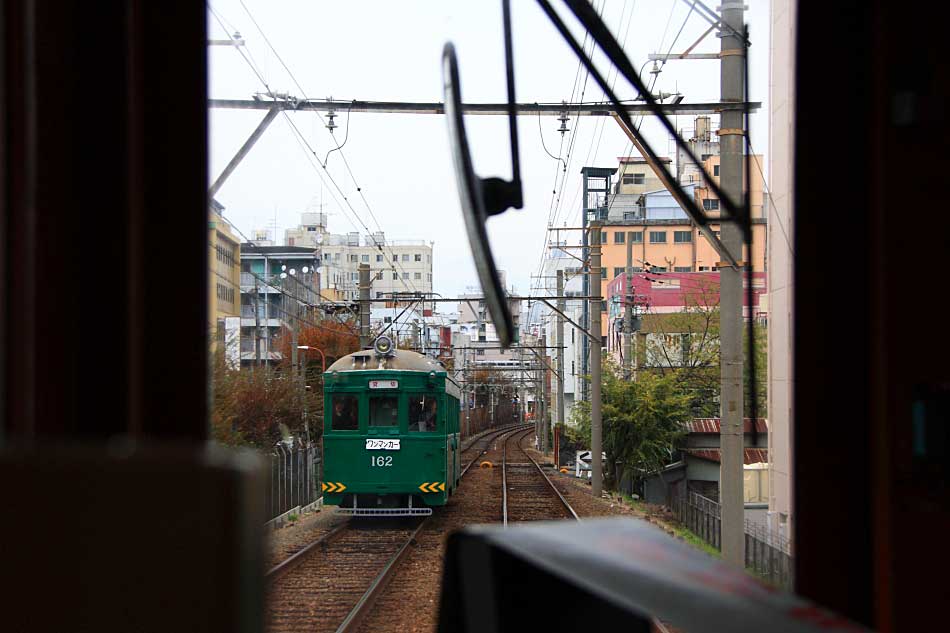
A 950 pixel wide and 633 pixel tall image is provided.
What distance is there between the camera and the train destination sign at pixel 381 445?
42.3 ft

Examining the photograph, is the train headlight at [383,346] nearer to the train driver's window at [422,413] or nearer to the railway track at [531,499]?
the train driver's window at [422,413]

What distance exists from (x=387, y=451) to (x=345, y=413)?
859mm

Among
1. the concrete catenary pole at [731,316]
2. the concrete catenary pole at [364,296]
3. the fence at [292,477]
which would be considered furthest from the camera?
the concrete catenary pole at [364,296]

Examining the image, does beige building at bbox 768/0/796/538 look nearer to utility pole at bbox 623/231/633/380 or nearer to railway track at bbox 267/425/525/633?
railway track at bbox 267/425/525/633

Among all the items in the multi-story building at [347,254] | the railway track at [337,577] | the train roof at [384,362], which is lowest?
the railway track at [337,577]

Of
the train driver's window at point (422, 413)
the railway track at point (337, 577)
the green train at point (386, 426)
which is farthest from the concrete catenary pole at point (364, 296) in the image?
the railway track at point (337, 577)

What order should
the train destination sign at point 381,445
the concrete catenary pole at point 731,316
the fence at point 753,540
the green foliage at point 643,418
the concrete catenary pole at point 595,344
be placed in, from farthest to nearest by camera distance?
the green foliage at point 643,418, the concrete catenary pole at point 595,344, the train destination sign at point 381,445, the fence at point 753,540, the concrete catenary pole at point 731,316

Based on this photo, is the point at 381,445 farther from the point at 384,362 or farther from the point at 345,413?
the point at 384,362

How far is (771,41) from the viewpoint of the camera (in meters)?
10.5

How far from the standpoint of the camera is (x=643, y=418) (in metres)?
17.7

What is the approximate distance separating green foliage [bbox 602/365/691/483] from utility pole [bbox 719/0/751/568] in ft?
33.4

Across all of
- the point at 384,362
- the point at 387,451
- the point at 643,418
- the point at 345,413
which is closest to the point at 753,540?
the point at 387,451
